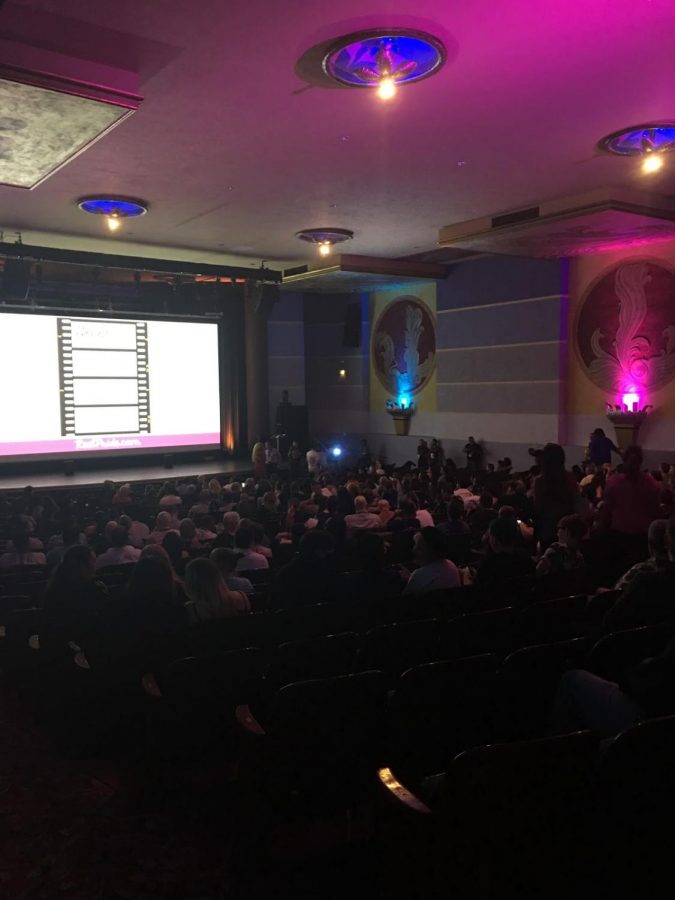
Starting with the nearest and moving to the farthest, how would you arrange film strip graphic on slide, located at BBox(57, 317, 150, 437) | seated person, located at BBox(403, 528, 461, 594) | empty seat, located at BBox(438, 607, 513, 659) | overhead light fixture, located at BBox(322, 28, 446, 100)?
empty seat, located at BBox(438, 607, 513, 659)
seated person, located at BBox(403, 528, 461, 594)
overhead light fixture, located at BBox(322, 28, 446, 100)
film strip graphic on slide, located at BBox(57, 317, 150, 437)

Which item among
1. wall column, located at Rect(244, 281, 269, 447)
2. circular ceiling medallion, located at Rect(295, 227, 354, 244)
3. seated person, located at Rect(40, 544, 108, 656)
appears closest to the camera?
seated person, located at Rect(40, 544, 108, 656)

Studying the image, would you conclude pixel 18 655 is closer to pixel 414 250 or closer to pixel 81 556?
pixel 81 556

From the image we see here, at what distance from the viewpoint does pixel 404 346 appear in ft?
51.5

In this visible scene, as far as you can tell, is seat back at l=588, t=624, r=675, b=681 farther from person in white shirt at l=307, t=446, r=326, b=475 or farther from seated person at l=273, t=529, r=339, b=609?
person in white shirt at l=307, t=446, r=326, b=475

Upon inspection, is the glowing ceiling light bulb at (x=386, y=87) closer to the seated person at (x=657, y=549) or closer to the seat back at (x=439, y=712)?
the seated person at (x=657, y=549)

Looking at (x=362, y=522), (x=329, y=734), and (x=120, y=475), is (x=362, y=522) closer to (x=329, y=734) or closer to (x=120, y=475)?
(x=329, y=734)

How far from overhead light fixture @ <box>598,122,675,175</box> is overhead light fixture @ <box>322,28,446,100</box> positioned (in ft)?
7.99

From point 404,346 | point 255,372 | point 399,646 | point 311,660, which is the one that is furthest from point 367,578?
point 255,372

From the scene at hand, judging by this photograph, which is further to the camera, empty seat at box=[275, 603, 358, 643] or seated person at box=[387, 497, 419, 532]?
seated person at box=[387, 497, 419, 532]

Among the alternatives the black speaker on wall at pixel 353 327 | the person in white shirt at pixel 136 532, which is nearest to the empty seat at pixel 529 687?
the person in white shirt at pixel 136 532

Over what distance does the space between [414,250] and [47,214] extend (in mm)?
6165

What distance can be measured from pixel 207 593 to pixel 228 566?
630 mm

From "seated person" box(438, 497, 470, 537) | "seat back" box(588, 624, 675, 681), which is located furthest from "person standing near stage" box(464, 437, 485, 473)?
"seat back" box(588, 624, 675, 681)

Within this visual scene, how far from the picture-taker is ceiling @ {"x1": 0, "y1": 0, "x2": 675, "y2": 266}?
173 inches
